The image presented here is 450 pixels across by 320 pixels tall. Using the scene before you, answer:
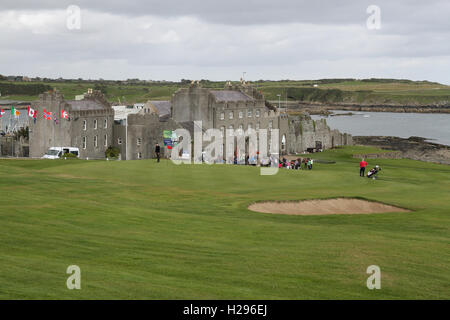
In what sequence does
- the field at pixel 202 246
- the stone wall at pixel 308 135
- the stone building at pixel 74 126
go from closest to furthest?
the field at pixel 202 246, the stone building at pixel 74 126, the stone wall at pixel 308 135

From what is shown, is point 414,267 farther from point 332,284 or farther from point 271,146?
point 271,146

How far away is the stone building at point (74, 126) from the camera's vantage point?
83.8 metres

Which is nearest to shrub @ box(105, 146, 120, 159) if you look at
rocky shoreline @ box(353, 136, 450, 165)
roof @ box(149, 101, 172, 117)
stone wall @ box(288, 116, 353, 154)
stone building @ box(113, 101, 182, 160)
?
stone building @ box(113, 101, 182, 160)

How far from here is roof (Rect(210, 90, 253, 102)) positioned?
96.8 metres

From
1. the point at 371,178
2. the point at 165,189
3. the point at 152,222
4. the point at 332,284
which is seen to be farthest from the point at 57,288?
the point at 371,178

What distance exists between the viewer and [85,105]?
87062 millimetres

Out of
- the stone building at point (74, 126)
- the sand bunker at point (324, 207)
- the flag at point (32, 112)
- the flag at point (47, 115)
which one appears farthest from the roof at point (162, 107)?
the sand bunker at point (324, 207)

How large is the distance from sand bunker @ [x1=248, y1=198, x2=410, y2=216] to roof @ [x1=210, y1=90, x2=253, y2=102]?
200ft

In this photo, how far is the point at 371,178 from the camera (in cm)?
5300

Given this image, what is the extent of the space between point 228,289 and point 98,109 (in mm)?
75510

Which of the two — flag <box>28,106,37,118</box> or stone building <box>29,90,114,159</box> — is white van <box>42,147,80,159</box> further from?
flag <box>28,106,37,118</box>

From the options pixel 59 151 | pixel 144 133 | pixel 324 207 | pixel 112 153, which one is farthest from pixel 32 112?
pixel 324 207

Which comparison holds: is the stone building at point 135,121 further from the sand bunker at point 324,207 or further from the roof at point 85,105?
the sand bunker at point 324,207
